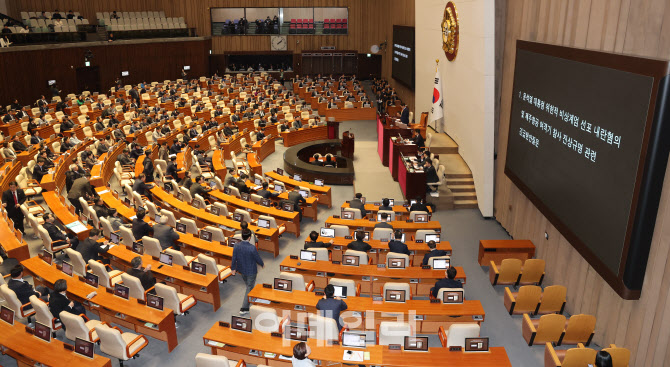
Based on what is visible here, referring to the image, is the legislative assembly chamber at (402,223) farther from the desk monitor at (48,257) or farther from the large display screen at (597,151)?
the desk monitor at (48,257)

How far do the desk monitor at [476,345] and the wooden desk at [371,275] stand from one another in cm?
261

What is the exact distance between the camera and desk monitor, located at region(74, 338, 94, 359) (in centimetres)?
711

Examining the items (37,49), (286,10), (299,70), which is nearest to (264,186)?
(37,49)

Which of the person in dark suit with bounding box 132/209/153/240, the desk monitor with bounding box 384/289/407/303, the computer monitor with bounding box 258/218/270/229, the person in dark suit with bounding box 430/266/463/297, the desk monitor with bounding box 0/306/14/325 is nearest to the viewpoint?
the desk monitor with bounding box 0/306/14/325

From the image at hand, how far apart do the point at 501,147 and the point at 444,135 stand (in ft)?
19.0

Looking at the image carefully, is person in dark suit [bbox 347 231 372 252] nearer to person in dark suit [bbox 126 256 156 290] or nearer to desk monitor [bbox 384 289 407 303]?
desk monitor [bbox 384 289 407 303]

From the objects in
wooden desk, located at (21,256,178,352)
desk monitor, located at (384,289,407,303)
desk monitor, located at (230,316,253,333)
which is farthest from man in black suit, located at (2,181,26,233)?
desk monitor, located at (384,289,407,303)

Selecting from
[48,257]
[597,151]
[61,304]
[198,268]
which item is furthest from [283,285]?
[597,151]

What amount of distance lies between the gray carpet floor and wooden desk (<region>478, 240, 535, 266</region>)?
0.33 metres

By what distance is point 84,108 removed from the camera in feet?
79.6

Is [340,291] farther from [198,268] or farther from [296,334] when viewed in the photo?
[198,268]

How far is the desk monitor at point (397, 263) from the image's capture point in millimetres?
9875

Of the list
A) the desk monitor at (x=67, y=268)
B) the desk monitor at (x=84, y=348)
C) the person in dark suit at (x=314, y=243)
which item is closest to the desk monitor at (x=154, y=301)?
the desk monitor at (x=84, y=348)

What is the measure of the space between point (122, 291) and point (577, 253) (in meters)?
8.23
